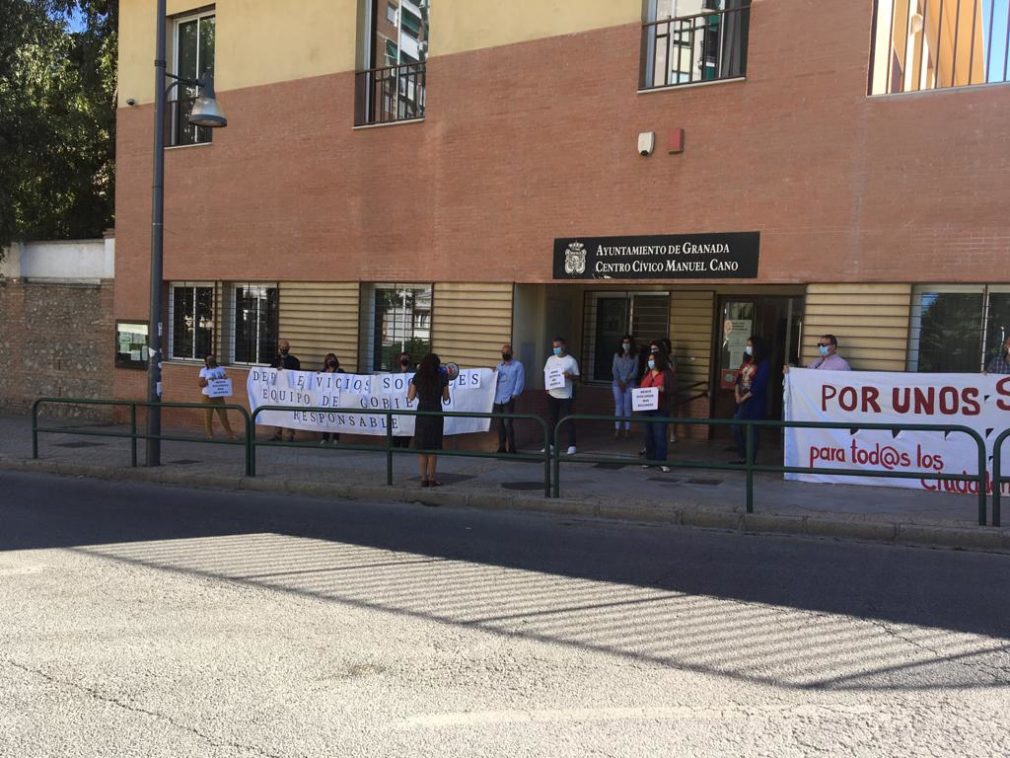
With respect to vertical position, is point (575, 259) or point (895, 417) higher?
point (575, 259)

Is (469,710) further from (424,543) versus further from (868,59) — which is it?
(868,59)

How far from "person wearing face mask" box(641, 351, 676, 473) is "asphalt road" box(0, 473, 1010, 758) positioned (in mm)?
2982

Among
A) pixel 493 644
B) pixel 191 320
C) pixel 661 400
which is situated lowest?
pixel 493 644

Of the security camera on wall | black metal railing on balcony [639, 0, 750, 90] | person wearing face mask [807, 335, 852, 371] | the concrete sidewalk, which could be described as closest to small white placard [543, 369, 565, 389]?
the concrete sidewalk

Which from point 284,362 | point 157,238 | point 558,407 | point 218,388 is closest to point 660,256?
point 558,407

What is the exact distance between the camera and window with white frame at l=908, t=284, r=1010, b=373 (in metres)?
9.93

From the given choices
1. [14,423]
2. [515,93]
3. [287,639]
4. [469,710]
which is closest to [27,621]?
[287,639]

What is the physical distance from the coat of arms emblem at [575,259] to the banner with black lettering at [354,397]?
6.18 feet

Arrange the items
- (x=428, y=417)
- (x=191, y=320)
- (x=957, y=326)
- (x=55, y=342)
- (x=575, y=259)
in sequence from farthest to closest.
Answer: (x=55, y=342)
(x=191, y=320)
(x=575, y=259)
(x=957, y=326)
(x=428, y=417)

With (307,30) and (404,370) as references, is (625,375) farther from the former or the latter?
(307,30)

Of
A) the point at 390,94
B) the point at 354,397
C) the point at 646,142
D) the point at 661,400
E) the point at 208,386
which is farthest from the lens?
the point at 208,386

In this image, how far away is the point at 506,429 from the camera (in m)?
12.6

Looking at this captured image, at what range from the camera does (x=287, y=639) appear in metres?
5.06

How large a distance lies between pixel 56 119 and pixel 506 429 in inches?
550
